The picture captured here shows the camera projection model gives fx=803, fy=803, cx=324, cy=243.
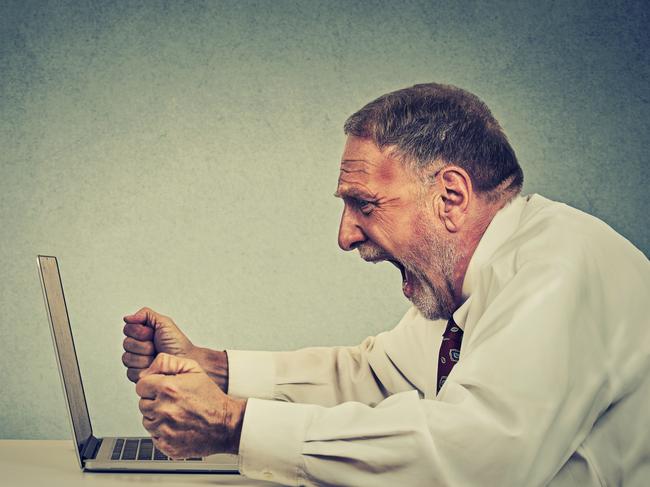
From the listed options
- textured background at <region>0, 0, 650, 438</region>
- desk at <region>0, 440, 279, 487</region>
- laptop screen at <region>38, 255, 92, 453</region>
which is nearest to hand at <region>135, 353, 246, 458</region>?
desk at <region>0, 440, 279, 487</region>

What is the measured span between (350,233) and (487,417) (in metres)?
Result: 0.56

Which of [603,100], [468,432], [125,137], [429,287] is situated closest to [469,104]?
[429,287]

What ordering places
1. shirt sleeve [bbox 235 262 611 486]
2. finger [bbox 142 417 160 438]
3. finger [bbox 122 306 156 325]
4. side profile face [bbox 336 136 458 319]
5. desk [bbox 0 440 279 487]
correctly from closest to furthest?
shirt sleeve [bbox 235 262 611 486] → finger [bbox 142 417 160 438] → desk [bbox 0 440 279 487] → side profile face [bbox 336 136 458 319] → finger [bbox 122 306 156 325]

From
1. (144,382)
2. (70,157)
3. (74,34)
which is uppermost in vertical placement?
(74,34)

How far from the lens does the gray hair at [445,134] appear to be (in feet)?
4.31

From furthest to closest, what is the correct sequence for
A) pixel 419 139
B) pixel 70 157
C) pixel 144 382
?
1. pixel 70 157
2. pixel 419 139
3. pixel 144 382

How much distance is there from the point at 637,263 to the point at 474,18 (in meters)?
1.12

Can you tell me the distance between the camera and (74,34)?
199 centimetres

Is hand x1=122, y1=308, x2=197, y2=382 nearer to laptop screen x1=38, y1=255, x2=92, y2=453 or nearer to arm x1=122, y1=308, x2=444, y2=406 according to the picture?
arm x1=122, y1=308, x2=444, y2=406

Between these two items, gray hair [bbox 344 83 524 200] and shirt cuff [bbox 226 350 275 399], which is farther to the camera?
shirt cuff [bbox 226 350 275 399]

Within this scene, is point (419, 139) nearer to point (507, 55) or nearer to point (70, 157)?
point (507, 55)

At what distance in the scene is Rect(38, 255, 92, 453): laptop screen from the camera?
1.29 meters

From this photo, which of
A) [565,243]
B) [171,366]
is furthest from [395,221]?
[171,366]

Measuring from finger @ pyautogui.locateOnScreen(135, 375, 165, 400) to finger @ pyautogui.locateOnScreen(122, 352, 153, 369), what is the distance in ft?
1.48
